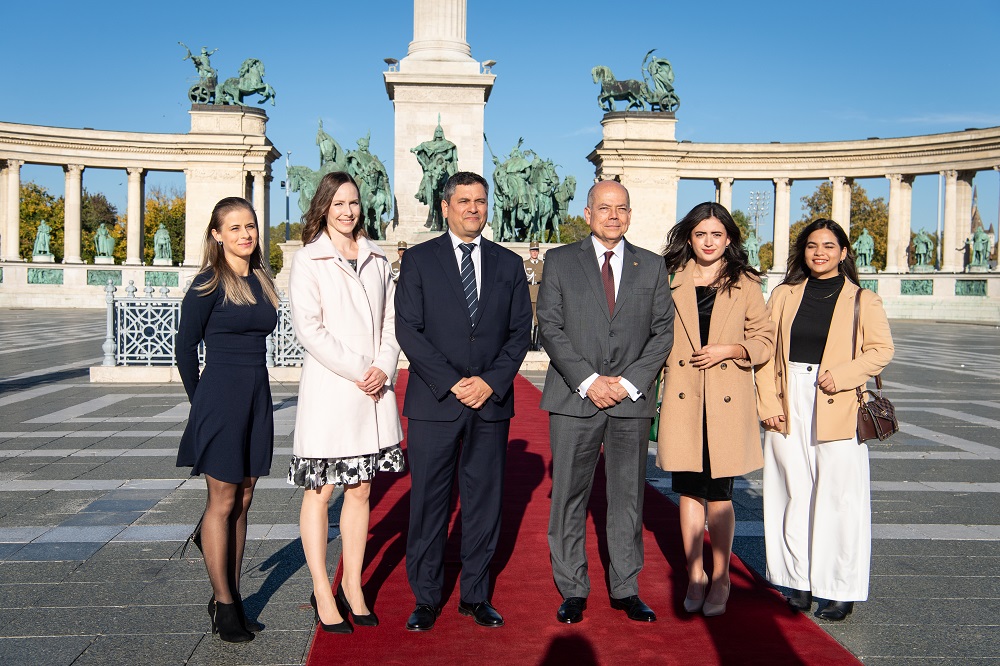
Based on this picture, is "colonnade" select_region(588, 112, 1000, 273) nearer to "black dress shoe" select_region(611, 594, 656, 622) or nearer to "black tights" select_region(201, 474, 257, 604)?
"black dress shoe" select_region(611, 594, 656, 622)

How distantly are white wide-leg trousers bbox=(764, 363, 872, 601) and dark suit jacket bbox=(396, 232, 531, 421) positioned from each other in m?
1.52

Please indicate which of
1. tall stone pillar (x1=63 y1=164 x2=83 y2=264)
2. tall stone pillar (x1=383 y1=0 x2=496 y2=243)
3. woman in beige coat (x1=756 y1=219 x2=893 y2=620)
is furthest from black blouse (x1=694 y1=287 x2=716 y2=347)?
tall stone pillar (x1=63 y1=164 x2=83 y2=264)

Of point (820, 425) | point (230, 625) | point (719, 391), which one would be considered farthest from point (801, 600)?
point (230, 625)

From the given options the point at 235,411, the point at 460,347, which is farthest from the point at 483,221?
the point at 235,411

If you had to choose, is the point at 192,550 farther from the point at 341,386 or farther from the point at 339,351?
the point at 339,351

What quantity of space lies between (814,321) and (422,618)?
2.54 m

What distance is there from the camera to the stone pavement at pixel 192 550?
4.23 metres

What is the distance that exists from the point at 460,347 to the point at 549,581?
4.96ft

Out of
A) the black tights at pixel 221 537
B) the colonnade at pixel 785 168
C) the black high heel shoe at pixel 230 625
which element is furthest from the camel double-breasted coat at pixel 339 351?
the colonnade at pixel 785 168

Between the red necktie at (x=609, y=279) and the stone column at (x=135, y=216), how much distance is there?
51.0 meters

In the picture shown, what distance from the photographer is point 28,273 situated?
4812 cm

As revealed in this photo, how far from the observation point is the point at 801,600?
4.83 meters

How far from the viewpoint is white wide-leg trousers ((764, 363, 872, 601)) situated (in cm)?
472

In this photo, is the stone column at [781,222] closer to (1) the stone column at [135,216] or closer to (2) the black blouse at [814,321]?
(1) the stone column at [135,216]
